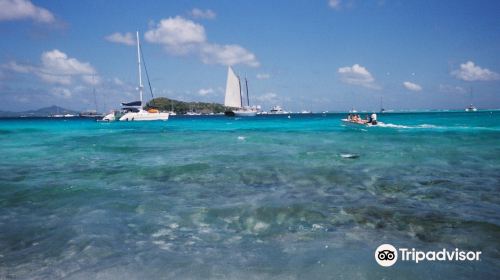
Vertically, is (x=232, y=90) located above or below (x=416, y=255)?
above

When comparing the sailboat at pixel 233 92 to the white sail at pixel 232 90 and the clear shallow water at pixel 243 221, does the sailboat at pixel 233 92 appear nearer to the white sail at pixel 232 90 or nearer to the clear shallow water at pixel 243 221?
the white sail at pixel 232 90

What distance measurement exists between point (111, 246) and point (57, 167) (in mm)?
12054

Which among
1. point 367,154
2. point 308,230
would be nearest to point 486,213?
point 308,230

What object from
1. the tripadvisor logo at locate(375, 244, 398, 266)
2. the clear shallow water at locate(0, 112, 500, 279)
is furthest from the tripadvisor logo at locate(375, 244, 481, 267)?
the clear shallow water at locate(0, 112, 500, 279)

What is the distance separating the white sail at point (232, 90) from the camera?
95688mm

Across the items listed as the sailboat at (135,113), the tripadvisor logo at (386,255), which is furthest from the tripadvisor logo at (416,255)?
the sailboat at (135,113)

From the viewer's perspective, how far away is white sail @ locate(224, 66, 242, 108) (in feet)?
314

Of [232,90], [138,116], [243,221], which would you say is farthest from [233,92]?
[243,221]

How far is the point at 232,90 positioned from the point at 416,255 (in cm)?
9403

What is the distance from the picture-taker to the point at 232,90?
9869cm

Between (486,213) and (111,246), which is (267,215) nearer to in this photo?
(111,246)

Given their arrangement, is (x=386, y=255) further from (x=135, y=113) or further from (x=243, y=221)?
(x=135, y=113)

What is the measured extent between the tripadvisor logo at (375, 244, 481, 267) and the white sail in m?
89.3

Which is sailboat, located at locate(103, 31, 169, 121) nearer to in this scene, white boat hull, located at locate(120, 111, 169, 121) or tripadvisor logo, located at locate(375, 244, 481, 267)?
white boat hull, located at locate(120, 111, 169, 121)
